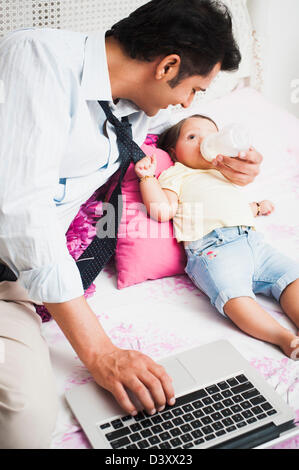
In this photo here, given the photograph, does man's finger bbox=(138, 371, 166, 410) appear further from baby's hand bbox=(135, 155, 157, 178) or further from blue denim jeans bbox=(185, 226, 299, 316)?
baby's hand bbox=(135, 155, 157, 178)

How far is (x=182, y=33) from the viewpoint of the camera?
1.15 meters

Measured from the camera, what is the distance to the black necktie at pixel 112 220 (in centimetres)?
135

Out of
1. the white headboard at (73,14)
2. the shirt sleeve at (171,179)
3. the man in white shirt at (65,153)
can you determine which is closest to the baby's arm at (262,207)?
the shirt sleeve at (171,179)

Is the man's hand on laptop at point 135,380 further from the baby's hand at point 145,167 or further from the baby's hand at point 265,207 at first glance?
the baby's hand at point 265,207

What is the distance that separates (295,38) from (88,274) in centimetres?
162

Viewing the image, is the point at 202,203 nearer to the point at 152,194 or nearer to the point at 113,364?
the point at 152,194

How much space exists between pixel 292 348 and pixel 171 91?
681 millimetres

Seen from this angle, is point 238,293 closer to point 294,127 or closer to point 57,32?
point 57,32

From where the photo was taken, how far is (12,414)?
0.89m

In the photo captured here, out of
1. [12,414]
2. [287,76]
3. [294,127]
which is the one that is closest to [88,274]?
[12,414]

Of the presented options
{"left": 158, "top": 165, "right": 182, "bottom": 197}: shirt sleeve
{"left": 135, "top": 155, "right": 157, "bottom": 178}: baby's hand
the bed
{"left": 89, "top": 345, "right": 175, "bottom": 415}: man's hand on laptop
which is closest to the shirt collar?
{"left": 135, "top": 155, "right": 157, "bottom": 178}: baby's hand

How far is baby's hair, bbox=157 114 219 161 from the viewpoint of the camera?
162 centimetres

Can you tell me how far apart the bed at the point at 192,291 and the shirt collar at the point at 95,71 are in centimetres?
48

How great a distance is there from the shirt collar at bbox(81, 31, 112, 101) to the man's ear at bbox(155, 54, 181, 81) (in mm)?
124
